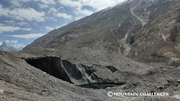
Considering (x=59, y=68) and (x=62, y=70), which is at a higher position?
(x=59, y=68)

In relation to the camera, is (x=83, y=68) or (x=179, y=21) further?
(x=179, y=21)

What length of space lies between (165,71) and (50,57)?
13.1 m

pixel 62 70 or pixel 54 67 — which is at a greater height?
pixel 54 67

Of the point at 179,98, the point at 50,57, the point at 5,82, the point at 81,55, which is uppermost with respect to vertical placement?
the point at 81,55

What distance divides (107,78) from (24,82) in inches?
368

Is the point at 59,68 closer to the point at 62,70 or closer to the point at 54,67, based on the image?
the point at 62,70

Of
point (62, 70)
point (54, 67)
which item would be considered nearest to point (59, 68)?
point (62, 70)

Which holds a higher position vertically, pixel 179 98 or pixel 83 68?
pixel 83 68

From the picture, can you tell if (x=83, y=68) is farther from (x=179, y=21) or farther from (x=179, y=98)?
(x=179, y=21)

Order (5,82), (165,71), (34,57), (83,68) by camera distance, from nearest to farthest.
Answer: 1. (5,82)
2. (34,57)
3. (83,68)
4. (165,71)

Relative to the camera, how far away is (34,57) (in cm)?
1315

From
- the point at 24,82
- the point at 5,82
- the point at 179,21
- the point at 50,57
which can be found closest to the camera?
the point at 5,82

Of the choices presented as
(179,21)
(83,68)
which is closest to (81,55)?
(83,68)

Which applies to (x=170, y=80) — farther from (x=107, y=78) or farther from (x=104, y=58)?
(x=104, y=58)
